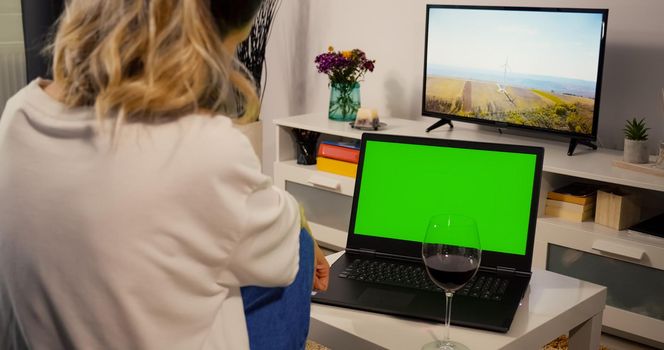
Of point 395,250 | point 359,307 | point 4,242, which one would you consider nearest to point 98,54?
point 4,242

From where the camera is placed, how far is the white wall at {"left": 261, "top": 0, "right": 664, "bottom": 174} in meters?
3.27

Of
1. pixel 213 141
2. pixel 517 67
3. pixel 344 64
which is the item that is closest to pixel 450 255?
→ pixel 213 141

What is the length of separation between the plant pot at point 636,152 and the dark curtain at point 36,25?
2855mm

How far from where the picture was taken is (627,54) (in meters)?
3.30

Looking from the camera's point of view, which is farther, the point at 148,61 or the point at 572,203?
the point at 572,203

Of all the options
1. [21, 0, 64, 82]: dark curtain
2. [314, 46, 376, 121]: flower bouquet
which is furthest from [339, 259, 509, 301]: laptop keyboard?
[21, 0, 64, 82]: dark curtain

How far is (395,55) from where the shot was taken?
4133 mm

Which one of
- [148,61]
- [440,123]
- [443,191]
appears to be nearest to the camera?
[148,61]

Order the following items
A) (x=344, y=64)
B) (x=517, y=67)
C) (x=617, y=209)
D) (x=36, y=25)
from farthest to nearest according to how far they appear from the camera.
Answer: (x=36, y=25), (x=344, y=64), (x=517, y=67), (x=617, y=209)

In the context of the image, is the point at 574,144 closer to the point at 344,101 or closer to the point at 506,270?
the point at 344,101

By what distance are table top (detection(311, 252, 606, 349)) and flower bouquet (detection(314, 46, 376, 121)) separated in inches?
94.2

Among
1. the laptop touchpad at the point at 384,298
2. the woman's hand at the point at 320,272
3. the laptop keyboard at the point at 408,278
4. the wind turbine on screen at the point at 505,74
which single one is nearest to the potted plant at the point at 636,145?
the wind turbine on screen at the point at 505,74

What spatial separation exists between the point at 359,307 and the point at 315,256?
21 cm

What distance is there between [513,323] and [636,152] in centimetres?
180
